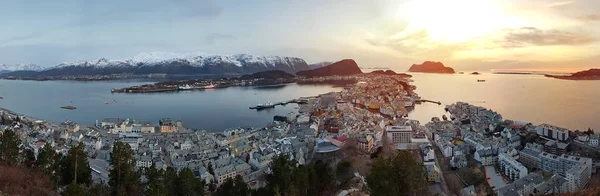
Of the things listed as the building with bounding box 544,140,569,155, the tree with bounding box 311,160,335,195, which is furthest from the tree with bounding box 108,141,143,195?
the building with bounding box 544,140,569,155

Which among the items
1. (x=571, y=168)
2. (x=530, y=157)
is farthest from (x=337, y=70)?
(x=571, y=168)

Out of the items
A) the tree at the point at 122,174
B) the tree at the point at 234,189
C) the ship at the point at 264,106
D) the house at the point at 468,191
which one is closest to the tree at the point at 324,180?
the tree at the point at 234,189

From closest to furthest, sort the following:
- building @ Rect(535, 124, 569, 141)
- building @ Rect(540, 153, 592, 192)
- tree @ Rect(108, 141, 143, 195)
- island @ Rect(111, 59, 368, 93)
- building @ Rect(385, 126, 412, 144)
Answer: tree @ Rect(108, 141, 143, 195) → building @ Rect(540, 153, 592, 192) → building @ Rect(535, 124, 569, 141) → building @ Rect(385, 126, 412, 144) → island @ Rect(111, 59, 368, 93)

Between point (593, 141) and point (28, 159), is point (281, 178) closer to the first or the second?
point (28, 159)

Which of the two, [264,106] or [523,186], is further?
[264,106]

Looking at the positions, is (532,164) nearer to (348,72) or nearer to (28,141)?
(28,141)

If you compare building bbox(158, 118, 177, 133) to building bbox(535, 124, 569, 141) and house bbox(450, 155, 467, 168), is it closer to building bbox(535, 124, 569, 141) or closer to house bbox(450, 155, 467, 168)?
house bbox(450, 155, 467, 168)
